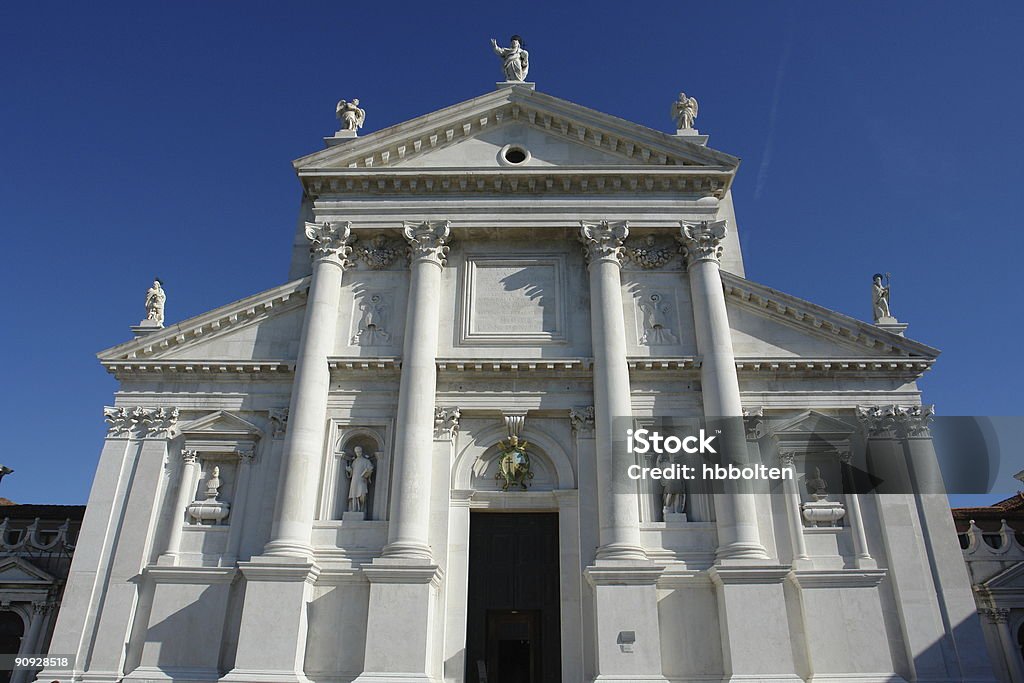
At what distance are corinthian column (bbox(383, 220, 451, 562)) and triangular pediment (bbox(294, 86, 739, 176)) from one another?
2482 millimetres

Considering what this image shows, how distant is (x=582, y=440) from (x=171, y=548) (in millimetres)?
10391

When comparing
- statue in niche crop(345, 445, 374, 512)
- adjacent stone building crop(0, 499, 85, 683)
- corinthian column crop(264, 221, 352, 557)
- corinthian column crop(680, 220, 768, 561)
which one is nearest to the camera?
corinthian column crop(680, 220, 768, 561)

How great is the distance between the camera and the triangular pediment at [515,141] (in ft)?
74.2

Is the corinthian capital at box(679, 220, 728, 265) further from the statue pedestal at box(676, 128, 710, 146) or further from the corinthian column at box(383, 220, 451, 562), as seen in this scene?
the corinthian column at box(383, 220, 451, 562)

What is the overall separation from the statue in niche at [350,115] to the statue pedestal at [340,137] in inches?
11.2

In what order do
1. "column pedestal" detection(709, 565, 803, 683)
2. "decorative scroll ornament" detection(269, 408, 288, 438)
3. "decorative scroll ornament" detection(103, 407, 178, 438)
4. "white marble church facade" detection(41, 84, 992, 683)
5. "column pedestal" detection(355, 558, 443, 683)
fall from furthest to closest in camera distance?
"decorative scroll ornament" detection(103, 407, 178, 438) < "decorative scroll ornament" detection(269, 408, 288, 438) < "white marble church facade" detection(41, 84, 992, 683) < "column pedestal" detection(355, 558, 443, 683) < "column pedestal" detection(709, 565, 803, 683)

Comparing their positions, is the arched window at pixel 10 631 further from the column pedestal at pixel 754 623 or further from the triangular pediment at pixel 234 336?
the column pedestal at pixel 754 623

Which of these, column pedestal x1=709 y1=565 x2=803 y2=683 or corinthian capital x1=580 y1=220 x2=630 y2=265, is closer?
column pedestal x1=709 y1=565 x2=803 y2=683

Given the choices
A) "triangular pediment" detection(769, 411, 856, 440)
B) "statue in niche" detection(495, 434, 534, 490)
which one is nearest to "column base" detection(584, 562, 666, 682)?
"statue in niche" detection(495, 434, 534, 490)

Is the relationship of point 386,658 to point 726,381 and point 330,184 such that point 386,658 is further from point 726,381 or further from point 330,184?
A: point 330,184

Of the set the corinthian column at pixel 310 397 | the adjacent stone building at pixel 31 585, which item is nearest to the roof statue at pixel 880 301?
the corinthian column at pixel 310 397

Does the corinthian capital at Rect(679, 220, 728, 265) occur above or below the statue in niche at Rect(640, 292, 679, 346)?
above

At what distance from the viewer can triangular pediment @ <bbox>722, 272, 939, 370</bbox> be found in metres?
20.8

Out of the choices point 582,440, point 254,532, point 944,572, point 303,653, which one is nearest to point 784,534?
point 944,572
